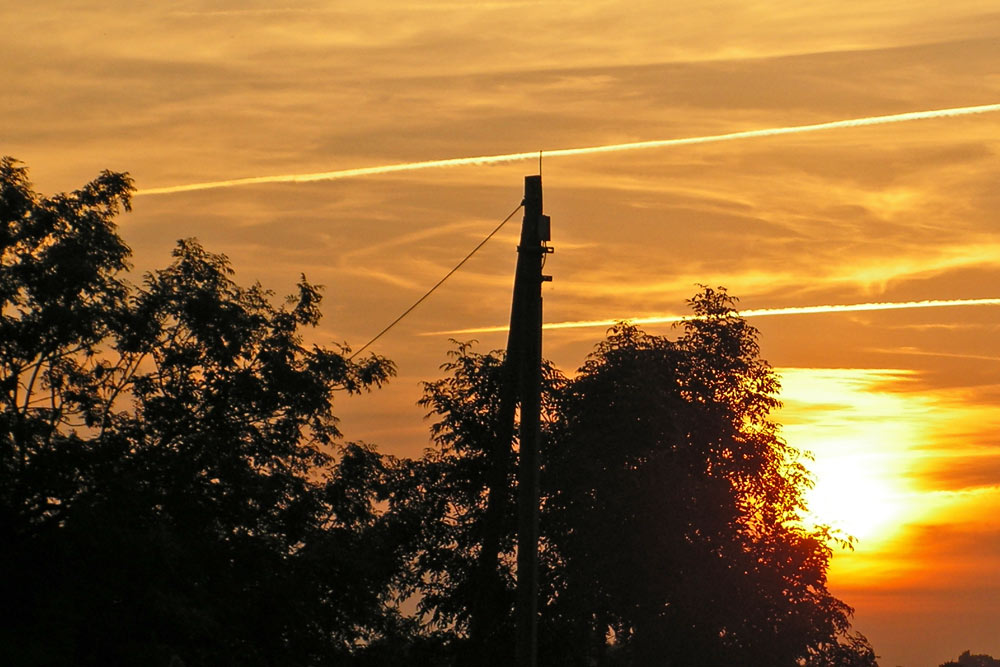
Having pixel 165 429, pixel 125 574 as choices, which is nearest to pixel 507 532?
pixel 165 429

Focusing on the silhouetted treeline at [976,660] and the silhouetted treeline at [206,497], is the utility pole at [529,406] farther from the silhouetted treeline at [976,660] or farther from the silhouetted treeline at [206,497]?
the silhouetted treeline at [976,660]

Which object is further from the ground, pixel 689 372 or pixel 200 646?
pixel 689 372

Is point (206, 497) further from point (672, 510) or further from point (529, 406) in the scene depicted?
point (672, 510)

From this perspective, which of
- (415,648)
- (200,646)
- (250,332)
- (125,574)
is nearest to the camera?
(125,574)

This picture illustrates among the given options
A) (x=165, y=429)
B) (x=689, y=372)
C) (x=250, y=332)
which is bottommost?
(x=165, y=429)

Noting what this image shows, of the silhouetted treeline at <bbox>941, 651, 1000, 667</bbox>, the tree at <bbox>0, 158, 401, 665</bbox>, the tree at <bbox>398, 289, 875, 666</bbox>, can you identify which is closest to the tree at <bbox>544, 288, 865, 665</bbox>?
the tree at <bbox>398, 289, 875, 666</bbox>

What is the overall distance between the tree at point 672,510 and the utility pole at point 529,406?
22732 millimetres

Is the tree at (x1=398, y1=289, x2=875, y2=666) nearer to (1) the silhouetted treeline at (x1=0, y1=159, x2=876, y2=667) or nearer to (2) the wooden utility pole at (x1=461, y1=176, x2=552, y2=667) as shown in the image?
(1) the silhouetted treeline at (x1=0, y1=159, x2=876, y2=667)

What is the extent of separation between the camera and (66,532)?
27.4 meters

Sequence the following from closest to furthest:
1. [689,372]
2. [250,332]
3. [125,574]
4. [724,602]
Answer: [125,574] → [250,332] → [724,602] → [689,372]

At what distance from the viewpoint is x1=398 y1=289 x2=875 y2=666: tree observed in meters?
50.3

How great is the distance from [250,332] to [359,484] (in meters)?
4.37

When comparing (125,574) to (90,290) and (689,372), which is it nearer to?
(90,290)

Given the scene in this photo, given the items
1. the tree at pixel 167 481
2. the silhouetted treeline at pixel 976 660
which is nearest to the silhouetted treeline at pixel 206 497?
the tree at pixel 167 481
